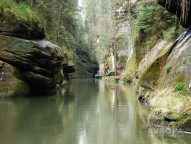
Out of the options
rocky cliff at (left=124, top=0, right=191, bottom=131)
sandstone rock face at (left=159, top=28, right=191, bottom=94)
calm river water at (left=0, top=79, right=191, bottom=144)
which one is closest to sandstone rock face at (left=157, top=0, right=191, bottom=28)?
rocky cliff at (left=124, top=0, right=191, bottom=131)

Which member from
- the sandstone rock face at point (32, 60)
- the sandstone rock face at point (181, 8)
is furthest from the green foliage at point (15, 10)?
the sandstone rock face at point (181, 8)

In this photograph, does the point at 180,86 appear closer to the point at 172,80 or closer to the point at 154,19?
the point at 172,80

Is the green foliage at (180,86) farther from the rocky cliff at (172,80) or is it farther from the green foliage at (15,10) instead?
the green foliage at (15,10)

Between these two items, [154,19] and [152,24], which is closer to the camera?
[154,19]

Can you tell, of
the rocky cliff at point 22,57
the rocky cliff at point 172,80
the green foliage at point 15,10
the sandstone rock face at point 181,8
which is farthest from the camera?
the green foliage at point 15,10

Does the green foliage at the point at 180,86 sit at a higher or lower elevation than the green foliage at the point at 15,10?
lower

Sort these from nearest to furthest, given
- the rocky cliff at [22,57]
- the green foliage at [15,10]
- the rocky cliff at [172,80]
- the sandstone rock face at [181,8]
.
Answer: the rocky cliff at [172,80]
the sandstone rock face at [181,8]
the rocky cliff at [22,57]
the green foliage at [15,10]

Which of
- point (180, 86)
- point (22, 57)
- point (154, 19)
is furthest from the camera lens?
point (154, 19)

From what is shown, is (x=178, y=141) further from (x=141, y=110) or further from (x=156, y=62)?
(x=156, y=62)

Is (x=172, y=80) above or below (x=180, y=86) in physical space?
above

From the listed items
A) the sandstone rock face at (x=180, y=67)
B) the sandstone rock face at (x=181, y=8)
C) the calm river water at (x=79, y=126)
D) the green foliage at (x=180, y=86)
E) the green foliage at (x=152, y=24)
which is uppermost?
the green foliage at (x=152, y=24)

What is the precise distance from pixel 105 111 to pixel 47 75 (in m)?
9.13

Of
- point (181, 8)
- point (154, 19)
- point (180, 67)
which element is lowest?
point (180, 67)

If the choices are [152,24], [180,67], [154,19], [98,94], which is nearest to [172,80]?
[180,67]
